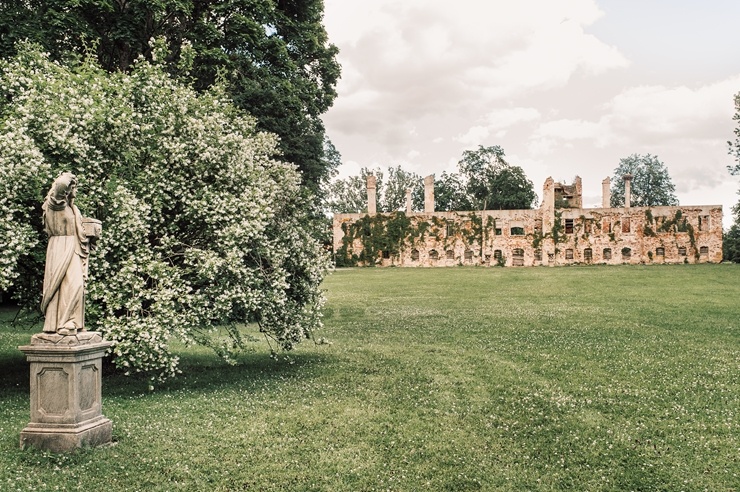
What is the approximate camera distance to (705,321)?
878 inches

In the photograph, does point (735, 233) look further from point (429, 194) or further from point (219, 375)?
point (219, 375)

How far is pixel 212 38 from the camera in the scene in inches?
769

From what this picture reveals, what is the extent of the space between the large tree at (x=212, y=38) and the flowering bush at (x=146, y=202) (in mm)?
2514

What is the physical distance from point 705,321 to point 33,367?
902 inches

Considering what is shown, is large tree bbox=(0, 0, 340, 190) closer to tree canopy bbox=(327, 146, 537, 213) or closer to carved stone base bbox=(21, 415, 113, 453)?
carved stone base bbox=(21, 415, 113, 453)

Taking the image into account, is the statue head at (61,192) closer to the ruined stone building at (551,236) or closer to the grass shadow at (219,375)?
the grass shadow at (219,375)

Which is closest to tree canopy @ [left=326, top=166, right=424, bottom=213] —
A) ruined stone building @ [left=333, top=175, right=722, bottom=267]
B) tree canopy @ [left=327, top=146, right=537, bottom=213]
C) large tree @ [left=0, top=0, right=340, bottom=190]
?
tree canopy @ [left=327, top=146, right=537, bottom=213]

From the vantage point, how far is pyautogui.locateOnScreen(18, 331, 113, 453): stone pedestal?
8.09 m

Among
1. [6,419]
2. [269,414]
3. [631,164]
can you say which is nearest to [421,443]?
[269,414]

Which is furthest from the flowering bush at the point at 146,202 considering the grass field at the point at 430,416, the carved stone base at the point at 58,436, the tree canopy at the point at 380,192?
the tree canopy at the point at 380,192

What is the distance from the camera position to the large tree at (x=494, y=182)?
79.3m

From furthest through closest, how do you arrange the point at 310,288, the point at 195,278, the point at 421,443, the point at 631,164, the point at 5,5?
1. the point at 631,164
2. the point at 5,5
3. the point at 310,288
4. the point at 195,278
5. the point at 421,443

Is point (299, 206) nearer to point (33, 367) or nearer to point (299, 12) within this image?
point (33, 367)

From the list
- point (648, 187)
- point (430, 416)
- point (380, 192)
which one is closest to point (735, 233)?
point (648, 187)
